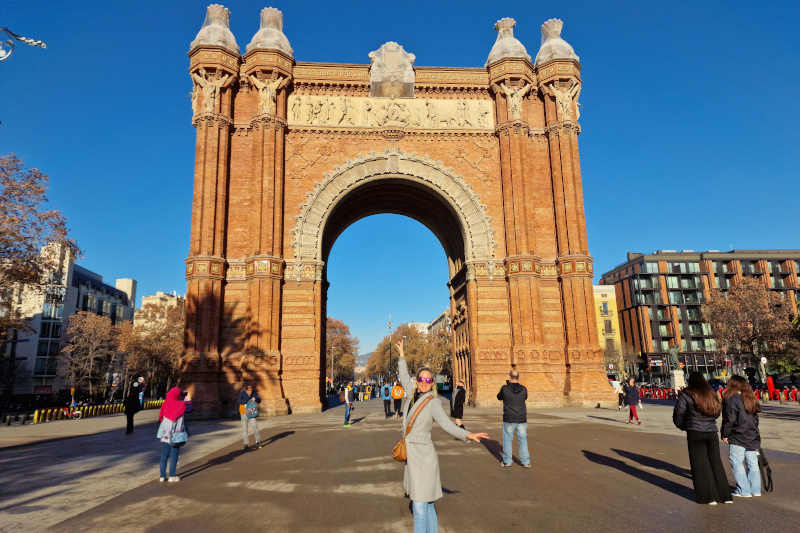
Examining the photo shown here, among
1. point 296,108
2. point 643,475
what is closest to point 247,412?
point 643,475

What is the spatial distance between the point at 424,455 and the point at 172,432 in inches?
252

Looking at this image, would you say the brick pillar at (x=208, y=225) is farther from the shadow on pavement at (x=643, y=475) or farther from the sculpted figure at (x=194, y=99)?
the shadow on pavement at (x=643, y=475)

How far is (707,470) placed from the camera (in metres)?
6.87

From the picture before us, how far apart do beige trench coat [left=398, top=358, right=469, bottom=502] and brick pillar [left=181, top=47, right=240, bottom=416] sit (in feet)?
69.2

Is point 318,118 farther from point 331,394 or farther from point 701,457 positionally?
point 331,394

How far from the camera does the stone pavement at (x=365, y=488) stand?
20.4 feet

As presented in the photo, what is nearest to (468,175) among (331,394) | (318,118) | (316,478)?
(318,118)

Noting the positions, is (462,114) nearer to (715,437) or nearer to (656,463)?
(656,463)

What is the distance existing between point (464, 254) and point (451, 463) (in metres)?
19.6

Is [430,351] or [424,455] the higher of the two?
[430,351]

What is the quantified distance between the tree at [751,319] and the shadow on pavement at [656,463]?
141 ft

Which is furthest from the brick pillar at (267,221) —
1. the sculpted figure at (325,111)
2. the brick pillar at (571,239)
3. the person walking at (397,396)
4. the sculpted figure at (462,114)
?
the brick pillar at (571,239)

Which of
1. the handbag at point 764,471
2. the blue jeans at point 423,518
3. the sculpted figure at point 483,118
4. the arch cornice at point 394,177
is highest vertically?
the sculpted figure at point 483,118

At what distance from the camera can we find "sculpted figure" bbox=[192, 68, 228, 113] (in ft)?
85.9
